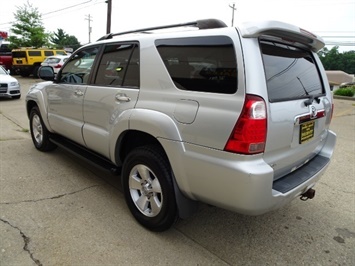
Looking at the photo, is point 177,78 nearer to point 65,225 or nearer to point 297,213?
point 65,225

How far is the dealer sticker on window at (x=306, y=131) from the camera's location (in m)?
2.50

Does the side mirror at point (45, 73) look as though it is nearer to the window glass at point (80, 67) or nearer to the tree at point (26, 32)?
the window glass at point (80, 67)

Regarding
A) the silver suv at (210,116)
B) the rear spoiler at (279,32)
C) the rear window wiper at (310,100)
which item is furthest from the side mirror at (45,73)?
the rear window wiper at (310,100)

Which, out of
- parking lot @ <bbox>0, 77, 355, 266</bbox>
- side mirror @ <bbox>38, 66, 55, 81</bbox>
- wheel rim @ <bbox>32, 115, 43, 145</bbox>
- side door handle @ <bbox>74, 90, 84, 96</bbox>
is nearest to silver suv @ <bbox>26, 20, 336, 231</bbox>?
side door handle @ <bbox>74, 90, 84, 96</bbox>

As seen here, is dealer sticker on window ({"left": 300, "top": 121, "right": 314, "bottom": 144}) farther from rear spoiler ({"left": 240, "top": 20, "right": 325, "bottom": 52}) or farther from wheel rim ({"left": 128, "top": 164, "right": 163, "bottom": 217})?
wheel rim ({"left": 128, "top": 164, "right": 163, "bottom": 217})

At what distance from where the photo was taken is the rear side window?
2.19m

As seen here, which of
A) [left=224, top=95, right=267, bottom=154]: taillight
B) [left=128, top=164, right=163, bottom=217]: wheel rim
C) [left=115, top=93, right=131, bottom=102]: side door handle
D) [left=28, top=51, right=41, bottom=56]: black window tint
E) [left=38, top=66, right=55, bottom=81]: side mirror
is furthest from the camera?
[left=28, top=51, right=41, bottom=56]: black window tint

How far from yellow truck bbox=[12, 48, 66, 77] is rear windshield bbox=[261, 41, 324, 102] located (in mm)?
21984

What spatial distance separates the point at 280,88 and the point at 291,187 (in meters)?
0.80

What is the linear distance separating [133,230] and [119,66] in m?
1.68

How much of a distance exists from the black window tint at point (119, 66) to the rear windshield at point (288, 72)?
48.5 inches

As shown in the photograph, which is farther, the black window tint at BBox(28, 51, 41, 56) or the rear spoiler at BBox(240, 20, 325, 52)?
the black window tint at BBox(28, 51, 41, 56)

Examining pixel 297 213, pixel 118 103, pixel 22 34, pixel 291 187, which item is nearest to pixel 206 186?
pixel 291 187

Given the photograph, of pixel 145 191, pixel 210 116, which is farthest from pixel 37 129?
pixel 210 116
